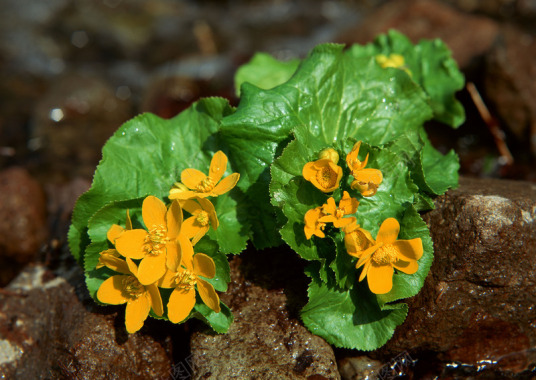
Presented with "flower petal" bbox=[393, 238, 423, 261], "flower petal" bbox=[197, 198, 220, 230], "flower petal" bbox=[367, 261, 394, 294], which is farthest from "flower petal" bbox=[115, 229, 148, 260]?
"flower petal" bbox=[393, 238, 423, 261]

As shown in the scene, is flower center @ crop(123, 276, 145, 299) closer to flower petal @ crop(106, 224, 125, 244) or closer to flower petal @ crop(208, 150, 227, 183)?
flower petal @ crop(106, 224, 125, 244)

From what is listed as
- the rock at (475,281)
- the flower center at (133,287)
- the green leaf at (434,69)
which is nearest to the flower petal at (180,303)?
the flower center at (133,287)

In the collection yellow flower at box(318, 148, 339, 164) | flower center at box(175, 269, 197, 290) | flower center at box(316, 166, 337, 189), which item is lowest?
flower center at box(175, 269, 197, 290)

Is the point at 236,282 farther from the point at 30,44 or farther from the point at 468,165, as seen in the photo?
the point at 30,44

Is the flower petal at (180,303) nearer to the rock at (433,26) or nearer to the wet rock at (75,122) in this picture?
the wet rock at (75,122)

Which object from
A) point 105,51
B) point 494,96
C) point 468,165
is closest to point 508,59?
point 494,96

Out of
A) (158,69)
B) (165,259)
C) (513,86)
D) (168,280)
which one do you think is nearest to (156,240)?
(165,259)
